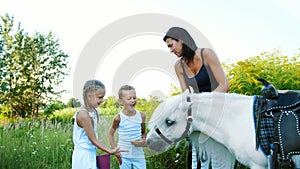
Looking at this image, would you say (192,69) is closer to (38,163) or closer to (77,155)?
(77,155)

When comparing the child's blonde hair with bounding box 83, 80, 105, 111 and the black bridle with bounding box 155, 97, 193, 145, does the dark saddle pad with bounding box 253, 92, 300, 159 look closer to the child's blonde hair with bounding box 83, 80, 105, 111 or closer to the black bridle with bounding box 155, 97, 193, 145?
the black bridle with bounding box 155, 97, 193, 145

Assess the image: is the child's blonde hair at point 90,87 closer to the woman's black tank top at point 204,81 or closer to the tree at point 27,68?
the woman's black tank top at point 204,81

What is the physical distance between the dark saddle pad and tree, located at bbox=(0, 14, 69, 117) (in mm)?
11225

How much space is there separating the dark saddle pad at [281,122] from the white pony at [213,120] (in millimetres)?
76

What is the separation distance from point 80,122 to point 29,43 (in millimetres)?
12089

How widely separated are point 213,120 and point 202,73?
456 mm

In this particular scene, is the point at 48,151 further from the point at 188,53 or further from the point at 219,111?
the point at 219,111

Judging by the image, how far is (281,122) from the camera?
2385mm

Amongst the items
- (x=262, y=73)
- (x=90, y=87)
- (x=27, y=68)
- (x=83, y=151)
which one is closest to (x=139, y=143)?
(x=83, y=151)

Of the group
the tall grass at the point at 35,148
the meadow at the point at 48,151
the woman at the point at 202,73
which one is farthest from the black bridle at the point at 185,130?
the tall grass at the point at 35,148

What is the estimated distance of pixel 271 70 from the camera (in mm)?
5352

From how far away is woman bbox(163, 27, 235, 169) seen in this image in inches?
109

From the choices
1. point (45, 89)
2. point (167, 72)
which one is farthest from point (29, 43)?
point (167, 72)

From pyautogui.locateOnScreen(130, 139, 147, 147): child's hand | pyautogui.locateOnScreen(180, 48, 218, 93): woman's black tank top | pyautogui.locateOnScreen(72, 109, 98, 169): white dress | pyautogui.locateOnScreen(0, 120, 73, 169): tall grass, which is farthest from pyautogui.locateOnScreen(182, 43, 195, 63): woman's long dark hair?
pyautogui.locateOnScreen(0, 120, 73, 169): tall grass
